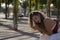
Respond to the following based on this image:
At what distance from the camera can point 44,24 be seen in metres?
2.06

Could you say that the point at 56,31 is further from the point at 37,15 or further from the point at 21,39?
the point at 21,39

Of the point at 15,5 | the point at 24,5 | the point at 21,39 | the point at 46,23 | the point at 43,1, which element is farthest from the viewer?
the point at 24,5

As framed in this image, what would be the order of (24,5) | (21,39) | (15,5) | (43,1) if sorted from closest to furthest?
(21,39) → (15,5) → (43,1) → (24,5)

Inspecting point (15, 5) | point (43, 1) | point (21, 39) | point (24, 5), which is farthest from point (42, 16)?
point (24, 5)

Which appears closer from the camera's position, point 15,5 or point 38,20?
point 38,20

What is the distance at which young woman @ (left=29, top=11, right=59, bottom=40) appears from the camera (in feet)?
6.75

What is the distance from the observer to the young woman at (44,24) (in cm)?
206

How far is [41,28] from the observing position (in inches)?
81.7

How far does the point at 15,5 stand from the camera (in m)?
17.5

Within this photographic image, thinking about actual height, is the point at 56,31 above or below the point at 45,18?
below

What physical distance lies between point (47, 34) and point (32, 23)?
7.0 inches

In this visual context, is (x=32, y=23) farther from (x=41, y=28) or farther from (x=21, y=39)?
(x=21, y=39)

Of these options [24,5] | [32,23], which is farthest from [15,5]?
[24,5]

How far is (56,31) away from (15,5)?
15.5 meters
